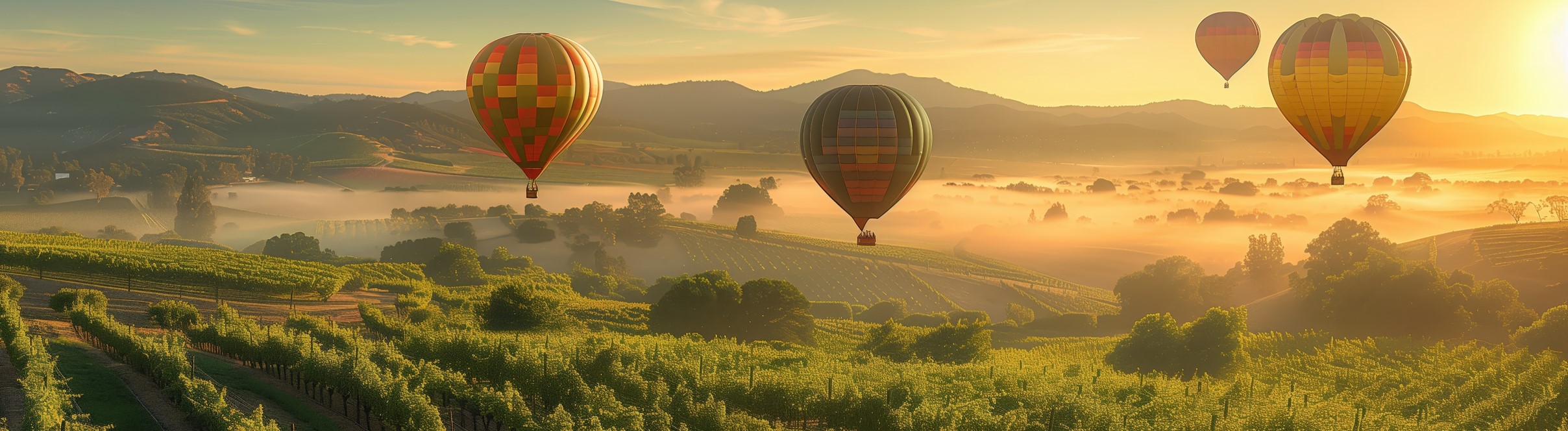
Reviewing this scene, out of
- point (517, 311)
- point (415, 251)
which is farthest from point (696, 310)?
point (415, 251)

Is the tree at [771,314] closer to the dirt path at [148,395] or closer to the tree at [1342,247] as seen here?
the dirt path at [148,395]

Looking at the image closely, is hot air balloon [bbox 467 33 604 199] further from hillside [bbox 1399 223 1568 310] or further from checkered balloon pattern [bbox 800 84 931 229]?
hillside [bbox 1399 223 1568 310]

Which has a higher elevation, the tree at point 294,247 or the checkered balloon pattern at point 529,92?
the checkered balloon pattern at point 529,92

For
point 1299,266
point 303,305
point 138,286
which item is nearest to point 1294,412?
point 303,305

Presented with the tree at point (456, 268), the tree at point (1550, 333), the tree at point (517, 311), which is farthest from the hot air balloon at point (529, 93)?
the tree at point (456, 268)

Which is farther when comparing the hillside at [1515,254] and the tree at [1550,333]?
the hillside at [1515,254]

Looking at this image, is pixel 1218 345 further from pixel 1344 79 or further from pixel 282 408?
pixel 282 408
